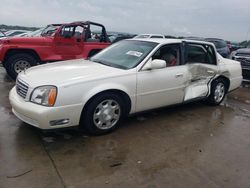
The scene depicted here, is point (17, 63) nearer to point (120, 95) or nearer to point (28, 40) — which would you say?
point (28, 40)

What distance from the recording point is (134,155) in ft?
11.5

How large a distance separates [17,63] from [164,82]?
16.4 ft

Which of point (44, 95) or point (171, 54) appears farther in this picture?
point (171, 54)

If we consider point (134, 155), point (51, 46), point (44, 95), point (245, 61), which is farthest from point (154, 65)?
point (245, 61)

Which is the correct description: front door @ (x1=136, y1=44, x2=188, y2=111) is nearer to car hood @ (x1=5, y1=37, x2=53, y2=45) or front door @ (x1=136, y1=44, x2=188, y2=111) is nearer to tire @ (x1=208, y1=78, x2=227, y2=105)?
tire @ (x1=208, y1=78, x2=227, y2=105)

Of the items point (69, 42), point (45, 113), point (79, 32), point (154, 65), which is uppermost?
point (79, 32)

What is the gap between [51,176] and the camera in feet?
9.61

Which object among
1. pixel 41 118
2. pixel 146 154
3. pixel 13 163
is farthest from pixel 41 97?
pixel 146 154

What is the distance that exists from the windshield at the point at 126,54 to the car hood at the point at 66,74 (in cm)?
25

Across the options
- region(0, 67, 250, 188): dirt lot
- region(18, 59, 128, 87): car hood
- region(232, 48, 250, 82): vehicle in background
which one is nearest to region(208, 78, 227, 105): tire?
region(0, 67, 250, 188): dirt lot

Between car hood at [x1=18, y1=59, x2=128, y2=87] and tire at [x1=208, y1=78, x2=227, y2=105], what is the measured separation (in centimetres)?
245

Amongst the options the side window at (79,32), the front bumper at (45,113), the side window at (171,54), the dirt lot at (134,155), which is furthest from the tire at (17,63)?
the side window at (171,54)

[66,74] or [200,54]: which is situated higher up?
[200,54]

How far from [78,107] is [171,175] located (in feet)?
5.07
